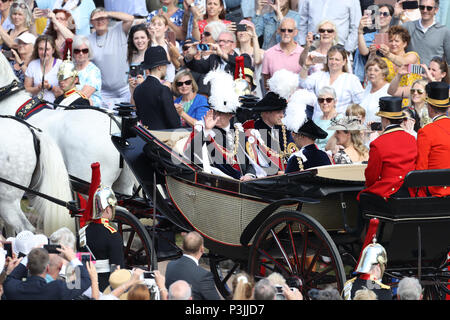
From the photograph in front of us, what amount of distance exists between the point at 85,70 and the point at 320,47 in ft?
9.46

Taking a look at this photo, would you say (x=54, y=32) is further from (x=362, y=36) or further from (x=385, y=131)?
(x=385, y=131)

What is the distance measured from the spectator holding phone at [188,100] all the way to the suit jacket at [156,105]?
2.34 feet

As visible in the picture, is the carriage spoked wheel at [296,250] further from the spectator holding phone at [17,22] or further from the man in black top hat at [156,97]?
the spectator holding phone at [17,22]

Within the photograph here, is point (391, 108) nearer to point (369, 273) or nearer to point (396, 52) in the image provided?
point (369, 273)

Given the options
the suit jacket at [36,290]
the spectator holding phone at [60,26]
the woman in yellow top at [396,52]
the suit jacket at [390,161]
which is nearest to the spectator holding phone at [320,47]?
the woman in yellow top at [396,52]

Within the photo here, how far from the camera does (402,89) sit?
10.6 meters

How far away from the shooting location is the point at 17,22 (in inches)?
493

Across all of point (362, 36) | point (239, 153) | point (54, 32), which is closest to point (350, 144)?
point (239, 153)

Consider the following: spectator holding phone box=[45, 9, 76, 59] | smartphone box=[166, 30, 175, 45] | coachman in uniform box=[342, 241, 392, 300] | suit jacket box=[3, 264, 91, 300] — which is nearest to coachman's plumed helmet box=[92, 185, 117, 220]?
suit jacket box=[3, 264, 91, 300]

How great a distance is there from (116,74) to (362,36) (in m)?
3.16

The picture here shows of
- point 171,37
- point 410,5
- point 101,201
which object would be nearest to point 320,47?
point 410,5

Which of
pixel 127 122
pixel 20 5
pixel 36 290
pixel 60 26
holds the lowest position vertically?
pixel 36 290

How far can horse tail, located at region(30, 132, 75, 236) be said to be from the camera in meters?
8.55

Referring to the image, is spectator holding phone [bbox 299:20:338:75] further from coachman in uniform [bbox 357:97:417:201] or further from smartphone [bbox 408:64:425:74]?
coachman in uniform [bbox 357:97:417:201]
